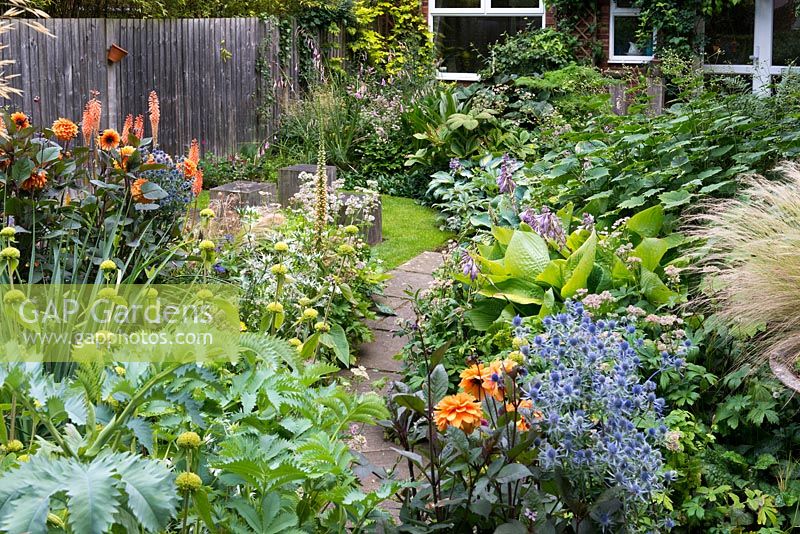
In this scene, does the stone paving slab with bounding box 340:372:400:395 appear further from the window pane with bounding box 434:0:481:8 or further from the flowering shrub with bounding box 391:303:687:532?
the window pane with bounding box 434:0:481:8

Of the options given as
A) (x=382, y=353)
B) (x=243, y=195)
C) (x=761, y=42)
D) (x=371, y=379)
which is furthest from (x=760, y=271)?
(x=761, y=42)

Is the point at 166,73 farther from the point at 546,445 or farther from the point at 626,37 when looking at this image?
the point at 546,445

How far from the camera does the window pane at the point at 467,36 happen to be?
13227mm

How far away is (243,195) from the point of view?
6.12 metres

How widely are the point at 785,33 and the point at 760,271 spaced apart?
31.4 ft

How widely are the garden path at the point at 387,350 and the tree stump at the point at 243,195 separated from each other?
1.04 metres

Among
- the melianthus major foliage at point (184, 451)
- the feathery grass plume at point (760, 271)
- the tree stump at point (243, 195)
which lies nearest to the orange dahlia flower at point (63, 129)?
the tree stump at point (243, 195)

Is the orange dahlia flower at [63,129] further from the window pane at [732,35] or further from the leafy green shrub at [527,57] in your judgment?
the window pane at [732,35]

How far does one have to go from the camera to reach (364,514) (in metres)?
1.97

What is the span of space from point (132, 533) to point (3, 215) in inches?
97.1

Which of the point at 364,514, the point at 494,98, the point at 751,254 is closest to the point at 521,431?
the point at 364,514

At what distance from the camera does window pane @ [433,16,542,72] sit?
13.2 m

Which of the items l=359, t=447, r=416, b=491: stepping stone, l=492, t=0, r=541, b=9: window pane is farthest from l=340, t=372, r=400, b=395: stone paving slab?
l=492, t=0, r=541, b=9: window pane

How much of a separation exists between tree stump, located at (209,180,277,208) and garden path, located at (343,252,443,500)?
104cm
